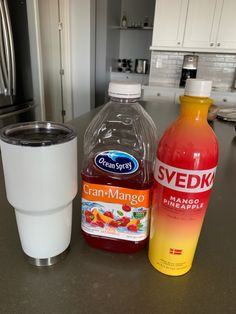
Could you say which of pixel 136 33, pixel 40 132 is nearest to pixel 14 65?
pixel 40 132

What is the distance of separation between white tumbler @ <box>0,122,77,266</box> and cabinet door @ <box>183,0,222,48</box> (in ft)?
10.4

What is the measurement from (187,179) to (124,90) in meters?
0.15

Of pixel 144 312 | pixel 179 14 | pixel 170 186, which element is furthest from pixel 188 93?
pixel 179 14

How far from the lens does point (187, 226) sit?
32 cm

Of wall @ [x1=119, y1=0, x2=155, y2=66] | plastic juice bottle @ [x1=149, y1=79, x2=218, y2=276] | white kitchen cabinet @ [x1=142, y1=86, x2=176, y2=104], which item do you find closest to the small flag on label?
plastic juice bottle @ [x1=149, y1=79, x2=218, y2=276]

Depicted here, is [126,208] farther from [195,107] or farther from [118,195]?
[195,107]

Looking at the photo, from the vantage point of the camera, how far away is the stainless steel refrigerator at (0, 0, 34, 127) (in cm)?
175

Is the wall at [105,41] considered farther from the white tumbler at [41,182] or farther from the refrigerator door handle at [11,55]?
the white tumbler at [41,182]

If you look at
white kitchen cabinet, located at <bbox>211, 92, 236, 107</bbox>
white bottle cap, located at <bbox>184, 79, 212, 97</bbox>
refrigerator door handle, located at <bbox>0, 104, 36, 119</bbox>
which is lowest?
refrigerator door handle, located at <bbox>0, 104, 36, 119</bbox>

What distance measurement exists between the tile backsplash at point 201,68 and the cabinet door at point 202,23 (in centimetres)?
28

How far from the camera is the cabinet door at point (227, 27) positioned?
2771 millimetres

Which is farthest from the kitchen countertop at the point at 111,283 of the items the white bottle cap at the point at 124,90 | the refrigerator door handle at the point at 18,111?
the refrigerator door handle at the point at 18,111

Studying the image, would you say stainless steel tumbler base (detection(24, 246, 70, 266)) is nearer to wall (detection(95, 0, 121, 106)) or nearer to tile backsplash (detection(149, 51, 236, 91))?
wall (detection(95, 0, 121, 106))

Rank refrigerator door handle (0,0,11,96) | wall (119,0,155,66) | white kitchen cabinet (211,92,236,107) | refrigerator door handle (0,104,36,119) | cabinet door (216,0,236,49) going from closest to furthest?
1. refrigerator door handle (0,0,11,96)
2. refrigerator door handle (0,104,36,119)
3. cabinet door (216,0,236,49)
4. white kitchen cabinet (211,92,236,107)
5. wall (119,0,155,66)
